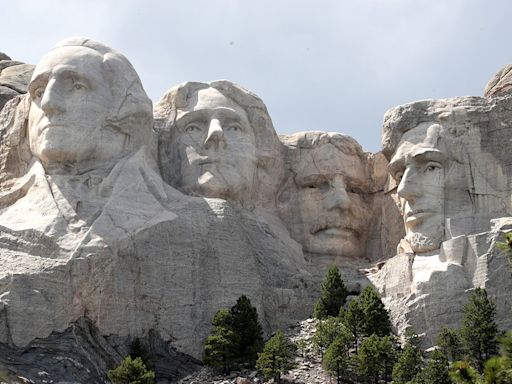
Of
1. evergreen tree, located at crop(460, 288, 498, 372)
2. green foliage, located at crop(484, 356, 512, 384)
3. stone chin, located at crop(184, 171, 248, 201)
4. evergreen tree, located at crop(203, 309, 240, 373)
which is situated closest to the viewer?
green foliage, located at crop(484, 356, 512, 384)

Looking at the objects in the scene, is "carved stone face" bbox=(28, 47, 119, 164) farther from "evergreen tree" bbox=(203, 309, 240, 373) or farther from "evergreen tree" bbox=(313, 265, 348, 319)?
"evergreen tree" bbox=(313, 265, 348, 319)

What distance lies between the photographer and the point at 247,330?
33.8 m

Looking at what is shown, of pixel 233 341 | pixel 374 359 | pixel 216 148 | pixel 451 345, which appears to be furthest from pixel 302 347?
pixel 216 148

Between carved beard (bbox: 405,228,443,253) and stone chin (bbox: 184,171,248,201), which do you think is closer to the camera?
carved beard (bbox: 405,228,443,253)

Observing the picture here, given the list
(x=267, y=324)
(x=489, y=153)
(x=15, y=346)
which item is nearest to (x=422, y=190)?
(x=489, y=153)

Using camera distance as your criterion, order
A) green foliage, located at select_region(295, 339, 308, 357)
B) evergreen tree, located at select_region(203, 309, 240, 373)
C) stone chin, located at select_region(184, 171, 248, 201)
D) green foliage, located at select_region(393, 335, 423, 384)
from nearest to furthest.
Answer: green foliage, located at select_region(393, 335, 423, 384) → evergreen tree, located at select_region(203, 309, 240, 373) → green foliage, located at select_region(295, 339, 308, 357) → stone chin, located at select_region(184, 171, 248, 201)

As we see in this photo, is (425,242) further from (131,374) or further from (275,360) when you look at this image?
(131,374)

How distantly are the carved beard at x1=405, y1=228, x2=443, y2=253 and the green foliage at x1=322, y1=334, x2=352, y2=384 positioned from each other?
443 centimetres

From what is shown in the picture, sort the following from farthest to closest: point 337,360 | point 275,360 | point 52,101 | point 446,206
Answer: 1. point 446,206
2. point 52,101
3. point 275,360
4. point 337,360

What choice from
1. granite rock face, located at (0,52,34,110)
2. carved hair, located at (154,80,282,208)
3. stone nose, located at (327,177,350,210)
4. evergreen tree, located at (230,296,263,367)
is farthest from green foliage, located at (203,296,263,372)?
granite rock face, located at (0,52,34,110)

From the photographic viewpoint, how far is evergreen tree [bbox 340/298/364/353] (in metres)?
33.9

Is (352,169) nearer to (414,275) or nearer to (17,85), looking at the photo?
(414,275)

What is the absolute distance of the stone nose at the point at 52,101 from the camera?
1436 inches

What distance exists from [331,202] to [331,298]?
196 inches
